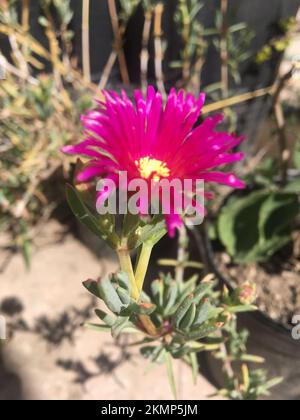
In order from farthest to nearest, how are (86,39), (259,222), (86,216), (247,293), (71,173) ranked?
1. (71,173)
2. (86,39)
3. (259,222)
4. (247,293)
5. (86,216)

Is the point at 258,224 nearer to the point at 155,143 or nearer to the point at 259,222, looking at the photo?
the point at 259,222

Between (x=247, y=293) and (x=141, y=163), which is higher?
(x=141, y=163)

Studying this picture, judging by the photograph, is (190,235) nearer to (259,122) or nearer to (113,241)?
(259,122)

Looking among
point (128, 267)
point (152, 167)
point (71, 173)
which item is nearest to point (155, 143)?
point (152, 167)

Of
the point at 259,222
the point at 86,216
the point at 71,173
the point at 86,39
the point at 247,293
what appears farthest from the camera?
the point at 71,173

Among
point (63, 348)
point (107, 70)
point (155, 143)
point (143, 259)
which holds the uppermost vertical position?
point (107, 70)

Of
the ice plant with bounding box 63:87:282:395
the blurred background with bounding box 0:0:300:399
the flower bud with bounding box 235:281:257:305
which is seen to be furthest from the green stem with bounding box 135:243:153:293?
the blurred background with bounding box 0:0:300:399

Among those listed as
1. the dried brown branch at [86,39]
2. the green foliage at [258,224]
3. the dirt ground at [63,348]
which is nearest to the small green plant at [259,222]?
the green foliage at [258,224]

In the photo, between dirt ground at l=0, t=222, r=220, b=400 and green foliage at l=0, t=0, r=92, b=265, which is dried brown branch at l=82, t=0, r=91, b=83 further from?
dirt ground at l=0, t=222, r=220, b=400
